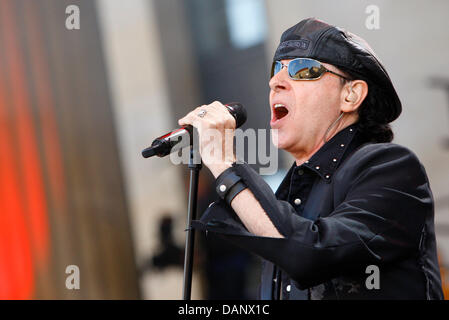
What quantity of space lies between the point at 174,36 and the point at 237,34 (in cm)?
71

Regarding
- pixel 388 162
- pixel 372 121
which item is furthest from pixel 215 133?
pixel 372 121

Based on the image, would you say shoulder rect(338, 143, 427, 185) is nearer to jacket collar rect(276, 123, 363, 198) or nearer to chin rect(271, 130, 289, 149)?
jacket collar rect(276, 123, 363, 198)

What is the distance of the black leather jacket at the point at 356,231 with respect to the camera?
1.43m

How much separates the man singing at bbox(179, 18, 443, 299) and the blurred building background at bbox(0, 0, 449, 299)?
8.92 feet

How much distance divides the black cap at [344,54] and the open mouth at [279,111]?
165mm

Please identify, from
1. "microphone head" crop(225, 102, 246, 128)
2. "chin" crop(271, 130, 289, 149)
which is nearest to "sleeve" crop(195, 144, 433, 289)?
"microphone head" crop(225, 102, 246, 128)

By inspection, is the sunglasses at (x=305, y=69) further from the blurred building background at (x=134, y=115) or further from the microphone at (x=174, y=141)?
the blurred building background at (x=134, y=115)

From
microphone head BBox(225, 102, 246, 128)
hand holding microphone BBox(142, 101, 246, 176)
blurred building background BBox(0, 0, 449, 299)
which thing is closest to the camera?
hand holding microphone BBox(142, 101, 246, 176)

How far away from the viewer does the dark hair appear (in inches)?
73.8

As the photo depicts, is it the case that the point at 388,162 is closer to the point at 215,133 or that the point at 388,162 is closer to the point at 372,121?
the point at 372,121

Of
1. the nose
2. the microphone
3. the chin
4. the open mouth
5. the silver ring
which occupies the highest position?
the nose

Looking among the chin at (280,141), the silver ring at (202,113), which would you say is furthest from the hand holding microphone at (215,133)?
the chin at (280,141)
